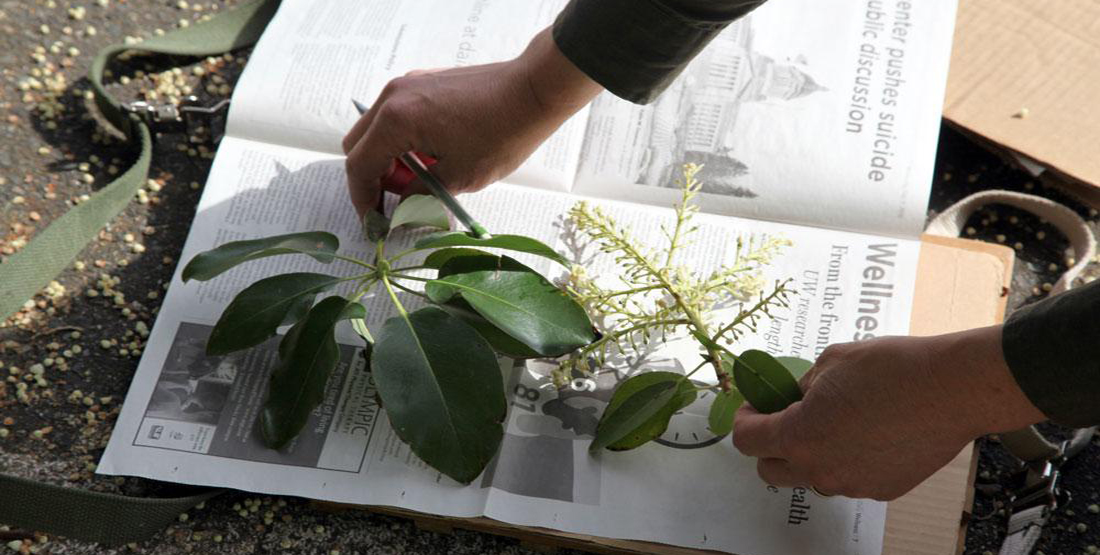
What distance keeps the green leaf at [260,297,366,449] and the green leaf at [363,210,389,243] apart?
0.49 feet

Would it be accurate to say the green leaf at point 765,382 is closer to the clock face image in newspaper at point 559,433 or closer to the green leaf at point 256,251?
the clock face image in newspaper at point 559,433

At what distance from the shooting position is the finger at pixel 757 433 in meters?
0.84

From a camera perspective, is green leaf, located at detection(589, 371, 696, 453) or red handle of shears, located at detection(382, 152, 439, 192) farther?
red handle of shears, located at detection(382, 152, 439, 192)

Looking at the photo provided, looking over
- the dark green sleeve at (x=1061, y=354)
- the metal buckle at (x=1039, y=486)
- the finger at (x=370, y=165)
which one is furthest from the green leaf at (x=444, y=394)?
the metal buckle at (x=1039, y=486)

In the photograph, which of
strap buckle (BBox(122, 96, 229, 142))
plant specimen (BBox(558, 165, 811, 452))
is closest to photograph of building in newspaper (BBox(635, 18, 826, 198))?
plant specimen (BBox(558, 165, 811, 452))

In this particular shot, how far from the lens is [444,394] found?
0.86 m

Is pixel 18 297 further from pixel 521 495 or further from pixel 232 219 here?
pixel 521 495

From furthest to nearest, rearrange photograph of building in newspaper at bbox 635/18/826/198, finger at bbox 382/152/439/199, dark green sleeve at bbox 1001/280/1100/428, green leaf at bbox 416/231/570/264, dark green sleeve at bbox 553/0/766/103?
photograph of building in newspaper at bbox 635/18/826/198, finger at bbox 382/152/439/199, green leaf at bbox 416/231/570/264, dark green sleeve at bbox 553/0/766/103, dark green sleeve at bbox 1001/280/1100/428

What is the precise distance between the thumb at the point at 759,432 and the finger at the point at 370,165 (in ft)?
1.44

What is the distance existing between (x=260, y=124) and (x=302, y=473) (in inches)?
17.9

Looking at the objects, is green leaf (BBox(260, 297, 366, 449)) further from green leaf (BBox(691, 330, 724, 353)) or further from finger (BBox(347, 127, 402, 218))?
green leaf (BBox(691, 330, 724, 353))

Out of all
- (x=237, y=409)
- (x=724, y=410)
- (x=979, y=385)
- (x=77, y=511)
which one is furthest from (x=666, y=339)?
(x=77, y=511)

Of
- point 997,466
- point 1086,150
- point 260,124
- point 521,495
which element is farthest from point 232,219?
point 1086,150

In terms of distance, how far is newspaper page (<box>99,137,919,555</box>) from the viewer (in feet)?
3.07
